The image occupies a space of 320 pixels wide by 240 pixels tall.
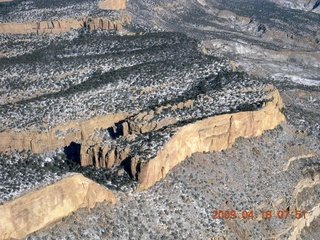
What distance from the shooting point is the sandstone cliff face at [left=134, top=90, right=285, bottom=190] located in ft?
132

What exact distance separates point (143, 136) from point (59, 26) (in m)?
27.7

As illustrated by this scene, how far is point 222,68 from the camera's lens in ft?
181

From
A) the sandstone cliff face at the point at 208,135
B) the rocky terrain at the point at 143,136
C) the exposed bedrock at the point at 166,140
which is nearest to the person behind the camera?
the rocky terrain at the point at 143,136

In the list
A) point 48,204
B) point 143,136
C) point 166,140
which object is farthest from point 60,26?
point 48,204

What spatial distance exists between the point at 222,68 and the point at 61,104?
15298 mm

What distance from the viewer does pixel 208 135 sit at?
45.1 metres

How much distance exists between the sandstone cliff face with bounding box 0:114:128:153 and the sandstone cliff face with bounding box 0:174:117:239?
28.5 ft

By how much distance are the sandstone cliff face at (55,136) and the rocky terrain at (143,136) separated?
77 mm

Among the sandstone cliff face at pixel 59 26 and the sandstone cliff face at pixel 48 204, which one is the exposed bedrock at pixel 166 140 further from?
the sandstone cliff face at pixel 59 26

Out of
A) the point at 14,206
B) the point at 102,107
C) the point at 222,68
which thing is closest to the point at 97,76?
the point at 102,107

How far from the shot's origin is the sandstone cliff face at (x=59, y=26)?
6556 centimetres

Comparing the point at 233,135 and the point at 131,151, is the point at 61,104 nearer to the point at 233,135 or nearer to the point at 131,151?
the point at 131,151
